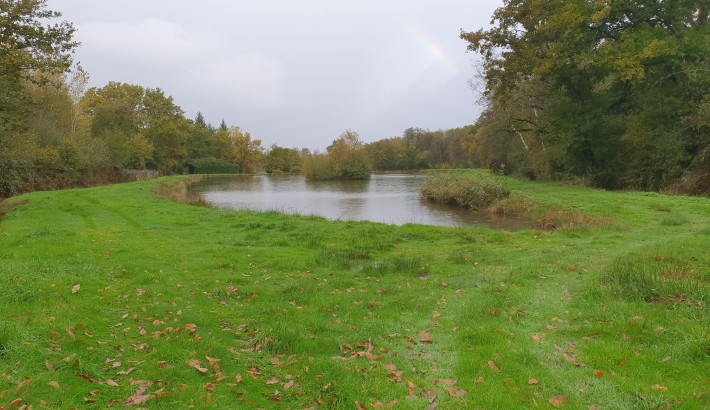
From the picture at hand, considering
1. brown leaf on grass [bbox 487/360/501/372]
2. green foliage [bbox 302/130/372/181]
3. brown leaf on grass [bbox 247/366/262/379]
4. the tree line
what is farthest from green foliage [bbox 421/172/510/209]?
green foliage [bbox 302/130/372/181]

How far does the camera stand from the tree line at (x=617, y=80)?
2519 cm

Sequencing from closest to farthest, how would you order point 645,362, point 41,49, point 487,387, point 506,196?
point 487,387 → point 645,362 → point 41,49 → point 506,196

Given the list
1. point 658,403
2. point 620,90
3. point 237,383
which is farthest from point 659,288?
point 620,90

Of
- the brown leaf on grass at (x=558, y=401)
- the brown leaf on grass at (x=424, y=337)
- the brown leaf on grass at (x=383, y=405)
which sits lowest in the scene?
the brown leaf on grass at (x=424, y=337)

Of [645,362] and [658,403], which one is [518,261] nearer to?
[645,362]

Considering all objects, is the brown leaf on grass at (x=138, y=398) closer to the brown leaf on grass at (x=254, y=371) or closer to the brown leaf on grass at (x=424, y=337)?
the brown leaf on grass at (x=254, y=371)

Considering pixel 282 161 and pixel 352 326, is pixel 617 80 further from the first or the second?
pixel 282 161

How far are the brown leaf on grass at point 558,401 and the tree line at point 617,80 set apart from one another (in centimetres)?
2482

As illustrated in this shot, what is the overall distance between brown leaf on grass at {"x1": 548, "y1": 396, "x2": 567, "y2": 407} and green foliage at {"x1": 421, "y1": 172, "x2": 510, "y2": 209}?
2517 cm

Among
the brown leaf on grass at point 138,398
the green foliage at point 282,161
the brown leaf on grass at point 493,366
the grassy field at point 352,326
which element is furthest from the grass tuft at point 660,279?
the green foliage at point 282,161

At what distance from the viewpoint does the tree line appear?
25188 millimetres

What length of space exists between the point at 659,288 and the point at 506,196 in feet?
74.4

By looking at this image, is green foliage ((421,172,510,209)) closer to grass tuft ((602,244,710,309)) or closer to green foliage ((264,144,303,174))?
grass tuft ((602,244,710,309))

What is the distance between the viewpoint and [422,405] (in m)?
4.32
